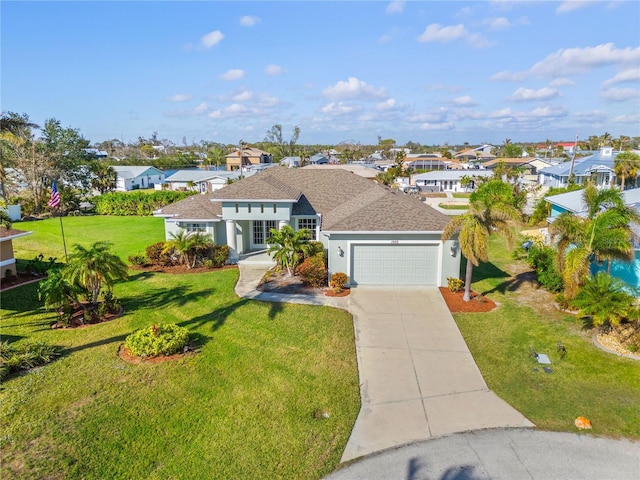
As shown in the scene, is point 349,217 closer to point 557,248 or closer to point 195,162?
point 557,248

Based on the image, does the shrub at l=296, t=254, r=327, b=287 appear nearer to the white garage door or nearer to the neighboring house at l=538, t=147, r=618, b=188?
the white garage door

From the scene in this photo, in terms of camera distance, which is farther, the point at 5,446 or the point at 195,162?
the point at 195,162

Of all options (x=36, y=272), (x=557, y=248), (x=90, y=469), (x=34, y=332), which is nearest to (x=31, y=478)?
Answer: (x=90, y=469)

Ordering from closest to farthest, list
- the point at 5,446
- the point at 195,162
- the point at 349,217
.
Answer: the point at 5,446
the point at 349,217
the point at 195,162

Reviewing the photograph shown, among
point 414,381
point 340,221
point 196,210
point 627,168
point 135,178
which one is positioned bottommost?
point 414,381

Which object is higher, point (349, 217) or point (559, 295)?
point (349, 217)

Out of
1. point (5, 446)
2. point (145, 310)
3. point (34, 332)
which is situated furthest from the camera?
point (145, 310)

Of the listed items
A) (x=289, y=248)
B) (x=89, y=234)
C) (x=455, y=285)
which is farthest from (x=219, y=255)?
(x=89, y=234)

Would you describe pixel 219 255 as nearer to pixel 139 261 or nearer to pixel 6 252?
pixel 139 261
